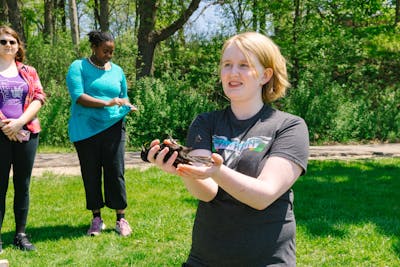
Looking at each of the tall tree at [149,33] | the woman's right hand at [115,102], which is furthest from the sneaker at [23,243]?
the tall tree at [149,33]

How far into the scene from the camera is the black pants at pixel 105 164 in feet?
17.1

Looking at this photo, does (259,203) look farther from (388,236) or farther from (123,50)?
(123,50)

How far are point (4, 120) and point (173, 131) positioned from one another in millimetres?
8983

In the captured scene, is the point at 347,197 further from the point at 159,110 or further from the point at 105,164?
the point at 159,110

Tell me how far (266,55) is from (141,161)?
28.5 feet

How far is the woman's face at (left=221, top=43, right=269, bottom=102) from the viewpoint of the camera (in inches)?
82.7

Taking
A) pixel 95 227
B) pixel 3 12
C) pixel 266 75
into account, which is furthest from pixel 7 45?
pixel 3 12

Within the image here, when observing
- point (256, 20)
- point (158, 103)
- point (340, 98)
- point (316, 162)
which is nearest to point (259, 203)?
point (316, 162)

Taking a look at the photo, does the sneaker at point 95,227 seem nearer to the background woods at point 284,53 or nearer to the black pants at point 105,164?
the black pants at point 105,164

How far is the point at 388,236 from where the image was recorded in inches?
211

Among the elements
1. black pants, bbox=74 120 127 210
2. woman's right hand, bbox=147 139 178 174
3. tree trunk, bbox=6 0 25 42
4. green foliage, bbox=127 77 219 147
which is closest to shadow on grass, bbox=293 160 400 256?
black pants, bbox=74 120 127 210

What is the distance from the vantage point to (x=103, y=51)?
5.14 m

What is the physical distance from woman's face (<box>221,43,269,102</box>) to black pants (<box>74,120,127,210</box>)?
325cm

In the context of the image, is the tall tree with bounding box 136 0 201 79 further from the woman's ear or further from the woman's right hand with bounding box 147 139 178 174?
the woman's right hand with bounding box 147 139 178 174
